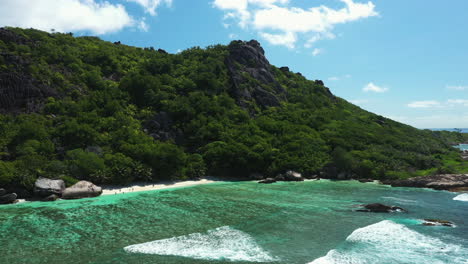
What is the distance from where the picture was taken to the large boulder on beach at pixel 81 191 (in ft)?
132

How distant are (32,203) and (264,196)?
1236 inches

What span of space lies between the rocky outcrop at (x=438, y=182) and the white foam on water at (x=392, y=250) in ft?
108

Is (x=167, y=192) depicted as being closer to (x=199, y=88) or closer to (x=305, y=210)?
(x=305, y=210)

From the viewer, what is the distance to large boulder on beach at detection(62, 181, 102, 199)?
132ft

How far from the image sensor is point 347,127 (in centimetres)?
9044

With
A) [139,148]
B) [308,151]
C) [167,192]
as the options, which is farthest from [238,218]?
[308,151]

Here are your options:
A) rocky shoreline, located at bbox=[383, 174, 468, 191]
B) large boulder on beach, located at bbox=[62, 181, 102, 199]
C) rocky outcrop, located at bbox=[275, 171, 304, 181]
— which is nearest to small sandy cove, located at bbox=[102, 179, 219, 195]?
large boulder on beach, located at bbox=[62, 181, 102, 199]

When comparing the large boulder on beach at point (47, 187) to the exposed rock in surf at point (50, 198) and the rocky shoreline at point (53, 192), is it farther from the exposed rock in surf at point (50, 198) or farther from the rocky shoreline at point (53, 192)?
the exposed rock in surf at point (50, 198)

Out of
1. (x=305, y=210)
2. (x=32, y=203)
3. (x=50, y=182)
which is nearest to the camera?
(x=305, y=210)

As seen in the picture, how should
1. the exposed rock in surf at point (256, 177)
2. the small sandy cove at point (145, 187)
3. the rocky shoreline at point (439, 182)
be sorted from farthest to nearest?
the exposed rock in surf at point (256, 177), the rocky shoreline at point (439, 182), the small sandy cove at point (145, 187)

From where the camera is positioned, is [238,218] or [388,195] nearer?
[238,218]

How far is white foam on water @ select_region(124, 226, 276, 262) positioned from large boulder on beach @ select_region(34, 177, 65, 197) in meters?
25.1

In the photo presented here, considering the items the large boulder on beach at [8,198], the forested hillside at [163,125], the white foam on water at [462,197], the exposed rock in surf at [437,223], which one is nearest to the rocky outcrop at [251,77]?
the forested hillside at [163,125]

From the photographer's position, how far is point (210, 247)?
21531mm
